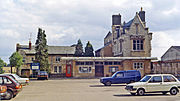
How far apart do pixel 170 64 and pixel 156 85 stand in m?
33.3

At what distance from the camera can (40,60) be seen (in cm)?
5225

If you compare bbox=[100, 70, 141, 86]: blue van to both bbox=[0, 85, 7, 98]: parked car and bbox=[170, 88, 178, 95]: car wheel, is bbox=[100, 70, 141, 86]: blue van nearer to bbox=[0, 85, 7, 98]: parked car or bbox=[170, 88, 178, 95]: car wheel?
bbox=[170, 88, 178, 95]: car wheel

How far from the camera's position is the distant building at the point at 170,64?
45.9 m

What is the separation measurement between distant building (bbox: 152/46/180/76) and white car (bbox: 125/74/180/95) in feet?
85.8

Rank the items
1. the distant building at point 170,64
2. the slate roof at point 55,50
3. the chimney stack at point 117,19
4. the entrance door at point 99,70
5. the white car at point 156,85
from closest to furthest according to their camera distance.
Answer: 1. the white car at point 156,85
2. the distant building at point 170,64
3. the entrance door at point 99,70
4. the chimney stack at point 117,19
5. the slate roof at point 55,50

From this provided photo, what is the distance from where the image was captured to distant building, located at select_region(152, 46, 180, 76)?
151 ft

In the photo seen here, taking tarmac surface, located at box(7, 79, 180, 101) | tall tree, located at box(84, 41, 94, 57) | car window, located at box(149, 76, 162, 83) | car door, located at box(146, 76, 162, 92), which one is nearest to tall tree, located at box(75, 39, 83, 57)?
tall tree, located at box(84, 41, 94, 57)

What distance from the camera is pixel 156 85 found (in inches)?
688

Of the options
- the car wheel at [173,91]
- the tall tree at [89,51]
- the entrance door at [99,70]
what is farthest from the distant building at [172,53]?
the car wheel at [173,91]

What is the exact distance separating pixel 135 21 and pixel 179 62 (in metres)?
13.2

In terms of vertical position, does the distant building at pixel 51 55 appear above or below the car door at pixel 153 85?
above

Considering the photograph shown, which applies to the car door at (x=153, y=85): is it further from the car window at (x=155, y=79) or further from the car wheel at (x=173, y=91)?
the car wheel at (x=173, y=91)

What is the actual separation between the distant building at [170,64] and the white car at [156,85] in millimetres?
26163

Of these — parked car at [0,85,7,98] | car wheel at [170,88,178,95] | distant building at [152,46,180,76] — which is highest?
distant building at [152,46,180,76]
